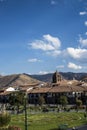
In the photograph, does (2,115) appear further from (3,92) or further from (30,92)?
(3,92)

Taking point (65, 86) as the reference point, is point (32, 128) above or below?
below

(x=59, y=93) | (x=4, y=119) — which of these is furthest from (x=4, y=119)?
(x=59, y=93)

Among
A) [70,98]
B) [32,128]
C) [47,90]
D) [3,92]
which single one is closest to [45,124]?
[32,128]

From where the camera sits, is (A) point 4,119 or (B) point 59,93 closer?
(A) point 4,119

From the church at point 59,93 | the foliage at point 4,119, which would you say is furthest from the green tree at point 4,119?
the church at point 59,93

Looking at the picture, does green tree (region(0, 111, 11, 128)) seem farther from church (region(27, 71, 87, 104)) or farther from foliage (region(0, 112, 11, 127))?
church (region(27, 71, 87, 104))

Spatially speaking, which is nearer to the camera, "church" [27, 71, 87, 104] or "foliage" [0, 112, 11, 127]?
"foliage" [0, 112, 11, 127]

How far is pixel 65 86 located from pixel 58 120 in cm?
7084

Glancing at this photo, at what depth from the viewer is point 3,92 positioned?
170 metres

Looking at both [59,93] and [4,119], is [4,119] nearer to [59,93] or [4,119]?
[4,119]

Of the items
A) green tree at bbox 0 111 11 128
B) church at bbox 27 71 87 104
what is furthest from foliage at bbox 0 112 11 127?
church at bbox 27 71 87 104

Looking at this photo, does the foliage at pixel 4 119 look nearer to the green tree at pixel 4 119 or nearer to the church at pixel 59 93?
the green tree at pixel 4 119

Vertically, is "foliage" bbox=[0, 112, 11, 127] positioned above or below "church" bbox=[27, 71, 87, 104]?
below

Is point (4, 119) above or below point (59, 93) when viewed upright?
below
